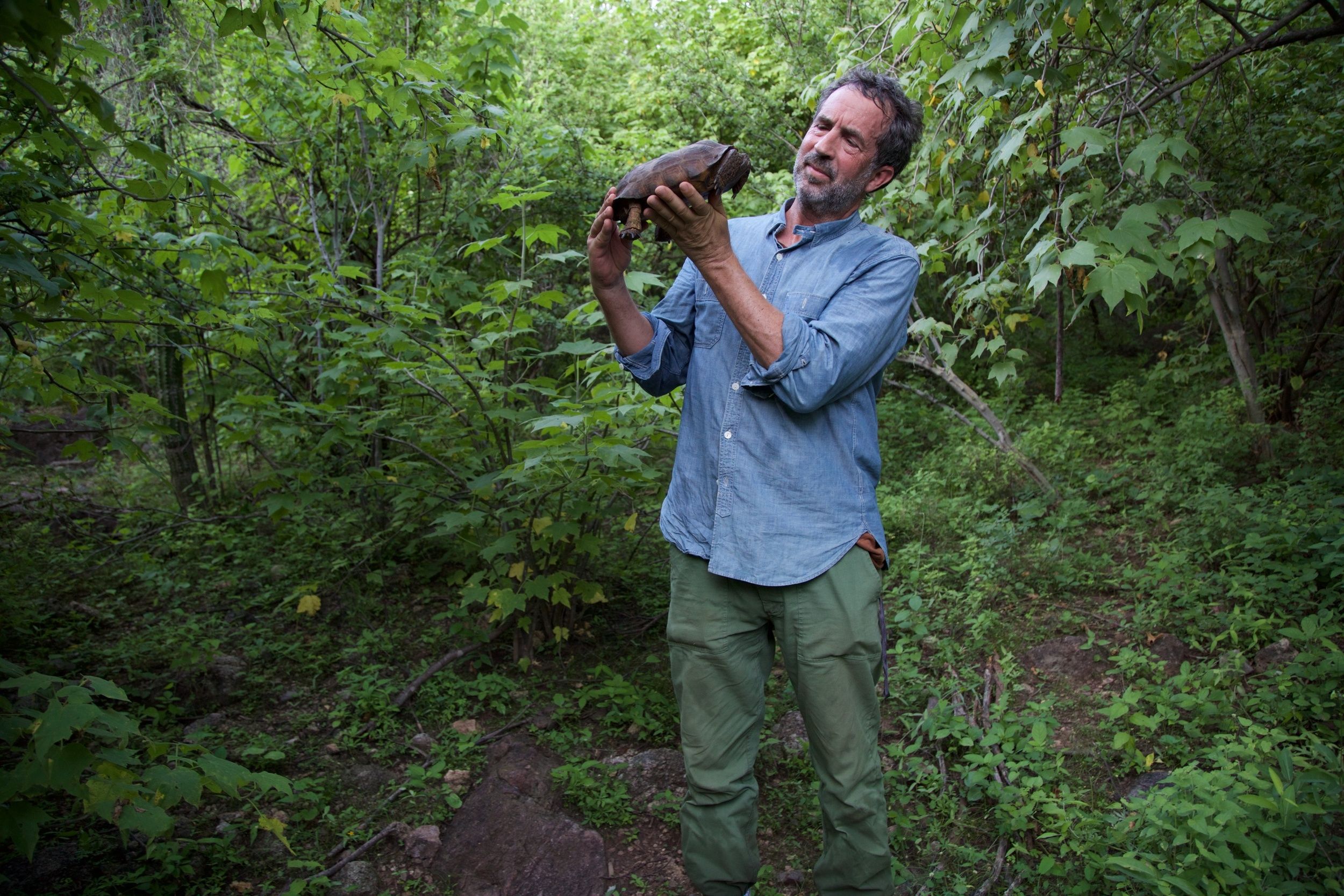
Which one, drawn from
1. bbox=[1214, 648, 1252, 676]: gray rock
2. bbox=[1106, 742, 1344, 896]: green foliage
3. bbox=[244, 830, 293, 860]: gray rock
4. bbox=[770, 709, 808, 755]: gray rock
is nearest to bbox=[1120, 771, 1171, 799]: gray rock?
bbox=[1106, 742, 1344, 896]: green foliage

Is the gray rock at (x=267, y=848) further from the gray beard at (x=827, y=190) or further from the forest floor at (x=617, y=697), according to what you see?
the gray beard at (x=827, y=190)

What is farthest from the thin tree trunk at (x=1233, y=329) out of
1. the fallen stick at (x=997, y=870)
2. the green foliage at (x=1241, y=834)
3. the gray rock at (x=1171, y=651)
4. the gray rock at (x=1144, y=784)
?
the fallen stick at (x=997, y=870)

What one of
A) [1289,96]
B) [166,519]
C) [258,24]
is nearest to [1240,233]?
[258,24]

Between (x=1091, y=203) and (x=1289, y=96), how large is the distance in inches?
126

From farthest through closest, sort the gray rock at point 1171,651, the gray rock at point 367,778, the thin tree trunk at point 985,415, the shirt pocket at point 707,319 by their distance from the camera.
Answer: the thin tree trunk at point 985,415
the gray rock at point 1171,651
the gray rock at point 367,778
the shirt pocket at point 707,319

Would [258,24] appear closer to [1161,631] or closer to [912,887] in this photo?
[912,887]

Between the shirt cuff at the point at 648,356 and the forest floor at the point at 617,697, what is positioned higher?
the shirt cuff at the point at 648,356

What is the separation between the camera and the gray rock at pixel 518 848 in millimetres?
2547

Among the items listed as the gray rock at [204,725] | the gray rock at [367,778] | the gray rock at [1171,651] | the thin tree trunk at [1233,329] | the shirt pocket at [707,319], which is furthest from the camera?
the thin tree trunk at [1233,329]

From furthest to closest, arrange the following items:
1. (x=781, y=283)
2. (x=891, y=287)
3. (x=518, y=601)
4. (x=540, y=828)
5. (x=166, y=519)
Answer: (x=166, y=519) < (x=518, y=601) < (x=540, y=828) < (x=781, y=283) < (x=891, y=287)

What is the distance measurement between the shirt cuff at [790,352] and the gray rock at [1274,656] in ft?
8.28

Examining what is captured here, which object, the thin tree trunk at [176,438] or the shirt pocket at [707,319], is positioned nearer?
the shirt pocket at [707,319]

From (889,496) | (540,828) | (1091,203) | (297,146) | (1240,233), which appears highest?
(297,146)

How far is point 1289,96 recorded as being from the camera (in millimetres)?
4680
